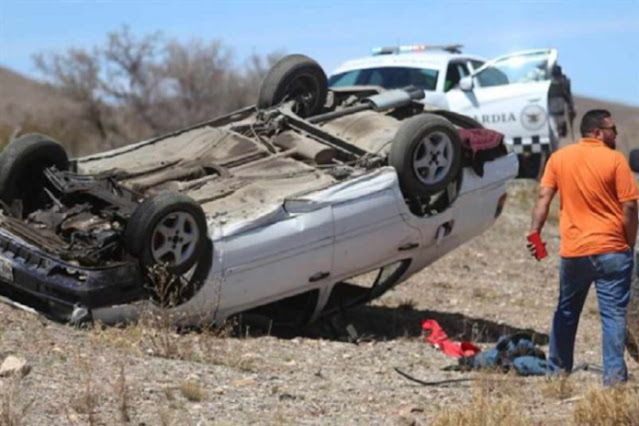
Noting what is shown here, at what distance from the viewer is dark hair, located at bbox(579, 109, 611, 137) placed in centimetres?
789

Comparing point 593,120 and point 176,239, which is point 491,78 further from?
point 593,120

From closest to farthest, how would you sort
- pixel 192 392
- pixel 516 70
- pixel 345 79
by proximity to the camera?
pixel 192 392
pixel 345 79
pixel 516 70

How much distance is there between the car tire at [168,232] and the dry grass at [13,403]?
64.4 inches

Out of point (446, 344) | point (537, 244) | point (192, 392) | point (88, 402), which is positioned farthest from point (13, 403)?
A: point (446, 344)

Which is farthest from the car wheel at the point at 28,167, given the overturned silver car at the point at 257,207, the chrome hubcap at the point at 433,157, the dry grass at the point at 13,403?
the dry grass at the point at 13,403

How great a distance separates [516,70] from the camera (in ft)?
57.8

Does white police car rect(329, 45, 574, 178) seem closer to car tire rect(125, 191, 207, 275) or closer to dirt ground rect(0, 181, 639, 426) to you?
dirt ground rect(0, 181, 639, 426)

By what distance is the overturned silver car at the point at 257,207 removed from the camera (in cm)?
860

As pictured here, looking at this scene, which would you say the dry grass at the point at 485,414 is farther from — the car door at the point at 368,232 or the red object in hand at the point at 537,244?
the car door at the point at 368,232

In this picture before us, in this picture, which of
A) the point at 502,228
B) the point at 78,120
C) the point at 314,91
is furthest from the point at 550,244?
the point at 78,120

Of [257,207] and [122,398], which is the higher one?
[257,207]

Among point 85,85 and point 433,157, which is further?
point 85,85

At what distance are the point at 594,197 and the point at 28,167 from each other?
3930 mm

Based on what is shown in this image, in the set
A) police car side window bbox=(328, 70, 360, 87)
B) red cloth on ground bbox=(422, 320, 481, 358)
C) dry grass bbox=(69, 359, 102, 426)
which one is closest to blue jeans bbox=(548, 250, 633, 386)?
red cloth on ground bbox=(422, 320, 481, 358)
